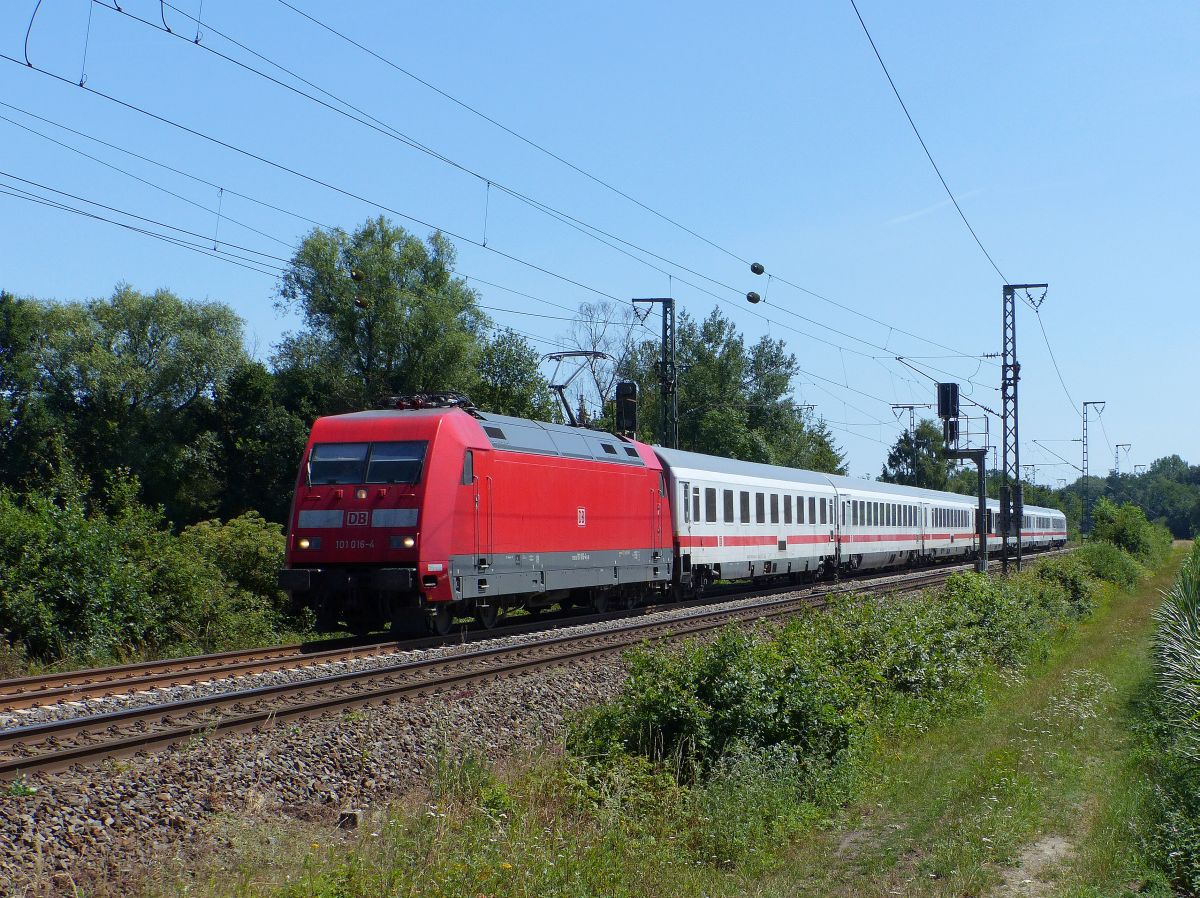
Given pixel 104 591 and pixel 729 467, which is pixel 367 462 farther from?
pixel 729 467

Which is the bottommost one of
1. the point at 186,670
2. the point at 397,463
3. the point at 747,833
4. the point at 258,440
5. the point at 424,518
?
the point at 747,833

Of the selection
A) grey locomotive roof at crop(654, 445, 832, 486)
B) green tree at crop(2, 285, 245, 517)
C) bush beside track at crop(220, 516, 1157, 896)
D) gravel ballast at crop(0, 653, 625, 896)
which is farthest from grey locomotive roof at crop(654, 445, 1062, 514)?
green tree at crop(2, 285, 245, 517)

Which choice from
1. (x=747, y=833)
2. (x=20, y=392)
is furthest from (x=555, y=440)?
(x=20, y=392)

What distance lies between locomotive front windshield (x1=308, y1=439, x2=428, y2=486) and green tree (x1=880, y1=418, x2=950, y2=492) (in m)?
97.2

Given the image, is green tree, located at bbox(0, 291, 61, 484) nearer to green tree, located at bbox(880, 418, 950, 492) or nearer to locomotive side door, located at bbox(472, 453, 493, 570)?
locomotive side door, located at bbox(472, 453, 493, 570)

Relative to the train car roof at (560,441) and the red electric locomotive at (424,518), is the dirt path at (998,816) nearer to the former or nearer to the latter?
the red electric locomotive at (424,518)

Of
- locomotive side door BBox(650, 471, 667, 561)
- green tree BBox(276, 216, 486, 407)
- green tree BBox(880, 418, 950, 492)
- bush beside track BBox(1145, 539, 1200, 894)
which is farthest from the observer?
green tree BBox(880, 418, 950, 492)

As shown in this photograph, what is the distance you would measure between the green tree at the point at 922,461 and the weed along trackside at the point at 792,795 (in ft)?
325

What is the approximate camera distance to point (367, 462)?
17.5 metres

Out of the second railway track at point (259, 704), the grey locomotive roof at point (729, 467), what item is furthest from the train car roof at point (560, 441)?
the second railway track at point (259, 704)

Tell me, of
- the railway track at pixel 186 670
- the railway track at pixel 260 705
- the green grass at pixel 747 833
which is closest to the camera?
the green grass at pixel 747 833

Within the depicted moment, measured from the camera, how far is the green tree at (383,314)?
5209 cm

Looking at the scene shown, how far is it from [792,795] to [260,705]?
5366 millimetres

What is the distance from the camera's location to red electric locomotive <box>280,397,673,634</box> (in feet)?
55.3
